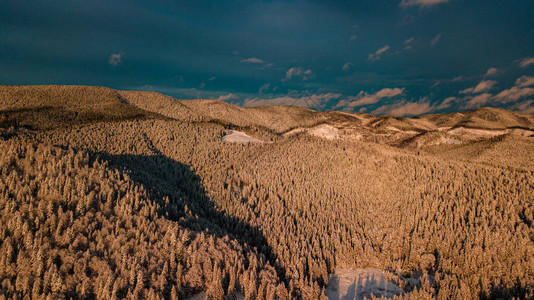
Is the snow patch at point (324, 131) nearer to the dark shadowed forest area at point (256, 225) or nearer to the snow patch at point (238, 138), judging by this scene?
the snow patch at point (238, 138)

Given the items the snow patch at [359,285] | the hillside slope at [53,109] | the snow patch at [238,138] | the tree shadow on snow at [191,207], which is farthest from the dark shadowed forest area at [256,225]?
the hillside slope at [53,109]

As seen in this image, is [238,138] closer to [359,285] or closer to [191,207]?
[191,207]

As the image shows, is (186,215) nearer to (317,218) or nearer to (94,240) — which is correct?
(94,240)

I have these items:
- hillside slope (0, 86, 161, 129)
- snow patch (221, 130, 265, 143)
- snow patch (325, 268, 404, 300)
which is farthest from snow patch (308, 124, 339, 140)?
snow patch (325, 268, 404, 300)

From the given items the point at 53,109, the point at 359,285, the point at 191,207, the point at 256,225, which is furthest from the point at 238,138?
the point at 53,109

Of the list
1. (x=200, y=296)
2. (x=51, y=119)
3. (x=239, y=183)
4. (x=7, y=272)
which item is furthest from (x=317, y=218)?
(x=51, y=119)

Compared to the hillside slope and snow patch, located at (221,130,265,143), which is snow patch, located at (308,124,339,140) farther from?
the hillside slope
